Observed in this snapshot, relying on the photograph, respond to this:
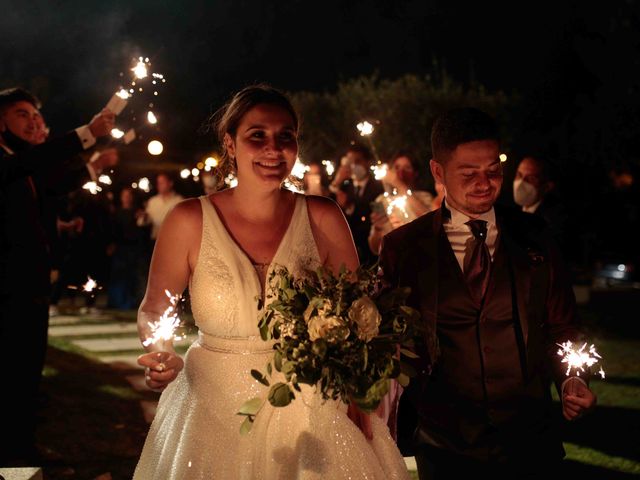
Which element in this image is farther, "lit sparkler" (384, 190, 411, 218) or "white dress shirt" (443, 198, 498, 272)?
"lit sparkler" (384, 190, 411, 218)

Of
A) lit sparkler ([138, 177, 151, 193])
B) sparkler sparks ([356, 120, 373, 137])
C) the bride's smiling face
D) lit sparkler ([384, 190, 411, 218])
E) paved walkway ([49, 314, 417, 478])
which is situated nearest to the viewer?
the bride's smiling face

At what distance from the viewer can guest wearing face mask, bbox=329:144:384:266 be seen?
8.93m

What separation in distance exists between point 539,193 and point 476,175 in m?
4.63

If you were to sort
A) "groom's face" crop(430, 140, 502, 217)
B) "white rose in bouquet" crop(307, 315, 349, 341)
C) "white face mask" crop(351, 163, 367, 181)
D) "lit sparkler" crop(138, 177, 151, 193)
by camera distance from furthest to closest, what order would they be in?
1. "lit sparkler" crop(138, 177, 151, 193)
2. "white face mask" crop(351, 163, 367, 181)
3. "groom's face" crop(430, 140, 502, 217)
4. "white rose in bouquet" crop(307, 315, 349, 341)

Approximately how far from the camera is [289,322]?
299 cm

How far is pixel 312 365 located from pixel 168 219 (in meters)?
1.32

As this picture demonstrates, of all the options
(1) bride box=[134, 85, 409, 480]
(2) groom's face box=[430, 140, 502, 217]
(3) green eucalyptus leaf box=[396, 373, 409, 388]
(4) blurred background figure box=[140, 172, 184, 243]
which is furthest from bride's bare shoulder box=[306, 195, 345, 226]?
(4) blurred background figure box=[140, 172, 184, 243]

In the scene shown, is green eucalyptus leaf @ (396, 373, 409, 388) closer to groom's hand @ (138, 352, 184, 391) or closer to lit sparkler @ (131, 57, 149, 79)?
groom's hand @ (138, 352, 184, 391)

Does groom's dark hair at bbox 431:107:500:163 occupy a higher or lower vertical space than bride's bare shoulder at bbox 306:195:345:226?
higher

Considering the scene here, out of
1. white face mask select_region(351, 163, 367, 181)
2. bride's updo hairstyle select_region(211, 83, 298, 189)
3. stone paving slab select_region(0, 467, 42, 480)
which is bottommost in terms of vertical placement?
stone paving slab select_region(0, 467, 42, 480)

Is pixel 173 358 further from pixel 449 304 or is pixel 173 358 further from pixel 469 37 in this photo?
pixel 469 37

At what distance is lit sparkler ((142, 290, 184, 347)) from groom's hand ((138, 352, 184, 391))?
99 mm

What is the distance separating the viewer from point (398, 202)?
6914mm

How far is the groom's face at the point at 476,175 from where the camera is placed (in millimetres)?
3529
